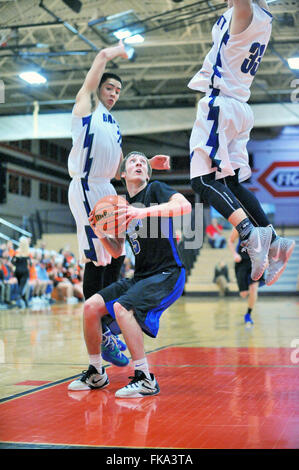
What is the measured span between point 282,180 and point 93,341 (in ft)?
87.3

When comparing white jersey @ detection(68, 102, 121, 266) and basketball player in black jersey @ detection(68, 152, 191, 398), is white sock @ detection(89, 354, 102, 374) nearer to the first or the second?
basketball player in black jersey @ detection(68, 152, 191, 398)

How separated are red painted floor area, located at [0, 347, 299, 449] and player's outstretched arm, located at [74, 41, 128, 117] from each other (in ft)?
6.54

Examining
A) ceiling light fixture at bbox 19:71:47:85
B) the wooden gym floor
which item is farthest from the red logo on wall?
the wooden gym floor

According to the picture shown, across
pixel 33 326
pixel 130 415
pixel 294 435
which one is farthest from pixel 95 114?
pixel 33 326

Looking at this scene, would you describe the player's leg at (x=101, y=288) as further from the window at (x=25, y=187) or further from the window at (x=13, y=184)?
the window at (x=25, y=187)

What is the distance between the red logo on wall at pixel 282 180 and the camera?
29377 mm

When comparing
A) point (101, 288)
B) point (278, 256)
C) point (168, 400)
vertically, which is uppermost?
point (278, 256)

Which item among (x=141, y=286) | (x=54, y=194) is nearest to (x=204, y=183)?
(x=141, y=286)

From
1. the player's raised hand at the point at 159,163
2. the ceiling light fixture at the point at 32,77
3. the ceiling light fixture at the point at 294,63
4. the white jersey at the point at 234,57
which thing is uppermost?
the ceiling light fixture at the point at 294,63

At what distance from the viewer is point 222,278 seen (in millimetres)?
Answer: 20000

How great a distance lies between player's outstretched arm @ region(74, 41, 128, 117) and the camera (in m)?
3.99

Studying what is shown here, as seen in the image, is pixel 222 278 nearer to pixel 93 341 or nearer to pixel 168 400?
pixel 93 341

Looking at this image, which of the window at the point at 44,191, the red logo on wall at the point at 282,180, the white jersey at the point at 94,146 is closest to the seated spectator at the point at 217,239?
the red logo on wall at the point at 282,180

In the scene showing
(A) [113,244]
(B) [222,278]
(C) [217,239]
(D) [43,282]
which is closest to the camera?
(A) [113,244]
